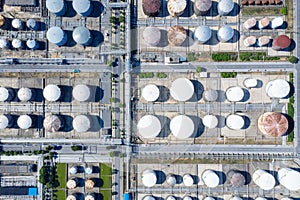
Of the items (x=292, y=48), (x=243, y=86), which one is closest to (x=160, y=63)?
(x=243, y=86)

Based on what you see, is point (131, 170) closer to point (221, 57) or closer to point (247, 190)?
point (247, 190)

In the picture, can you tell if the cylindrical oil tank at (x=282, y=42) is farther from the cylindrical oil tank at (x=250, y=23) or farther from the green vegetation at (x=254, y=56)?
the cylindrical oil tank at (x=250, y=23)

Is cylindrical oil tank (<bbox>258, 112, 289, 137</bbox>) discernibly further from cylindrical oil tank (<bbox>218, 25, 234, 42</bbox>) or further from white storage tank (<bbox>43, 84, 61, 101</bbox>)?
white storage tank (<bbox>43, 84, 61, 101</bbox>)

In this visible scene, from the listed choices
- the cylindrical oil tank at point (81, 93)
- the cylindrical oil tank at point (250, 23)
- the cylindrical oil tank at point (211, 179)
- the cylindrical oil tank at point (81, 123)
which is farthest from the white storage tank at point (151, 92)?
the cylindrical oil tank at point (250, 23)

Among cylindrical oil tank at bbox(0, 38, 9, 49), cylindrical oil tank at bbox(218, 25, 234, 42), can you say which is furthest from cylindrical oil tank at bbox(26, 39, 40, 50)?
cylindrical oil tank at bbox(218, 25, 234, 42)

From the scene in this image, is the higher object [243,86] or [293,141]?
[243,86]
